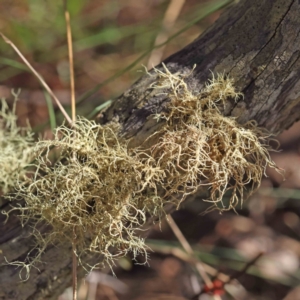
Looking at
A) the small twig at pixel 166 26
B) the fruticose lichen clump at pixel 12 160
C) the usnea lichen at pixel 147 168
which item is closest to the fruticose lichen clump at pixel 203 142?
the usnea lichen at pixel 147 168

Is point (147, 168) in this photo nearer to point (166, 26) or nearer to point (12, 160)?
point (12, 160)

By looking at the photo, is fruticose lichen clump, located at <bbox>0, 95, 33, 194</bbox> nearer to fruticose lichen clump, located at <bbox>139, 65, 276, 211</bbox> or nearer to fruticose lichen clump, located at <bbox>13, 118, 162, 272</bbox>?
fruticose lichen clump, located at <bbox>13, 118, 162, 272</bbox>

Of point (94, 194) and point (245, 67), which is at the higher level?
A: point (245, 67)

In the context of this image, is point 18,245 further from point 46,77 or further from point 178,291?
point 46,77

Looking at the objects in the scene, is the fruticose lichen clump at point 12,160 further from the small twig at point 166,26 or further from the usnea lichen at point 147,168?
the small twig at point 166,26

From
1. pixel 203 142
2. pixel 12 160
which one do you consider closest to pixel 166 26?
pixel 12 160
